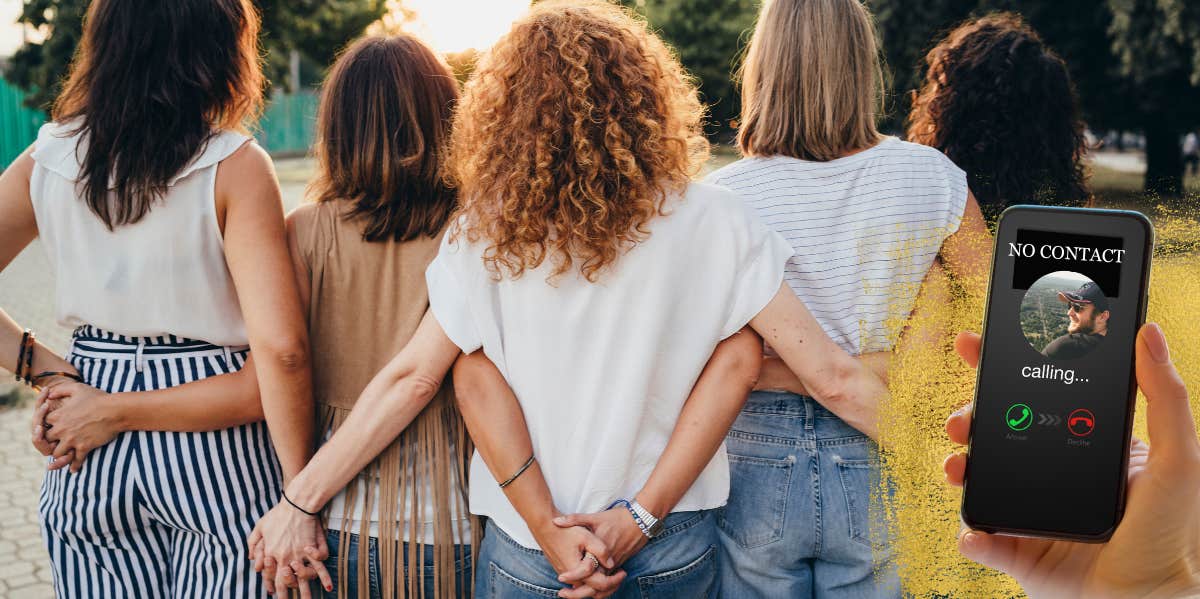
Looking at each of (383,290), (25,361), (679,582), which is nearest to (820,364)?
(679,582)

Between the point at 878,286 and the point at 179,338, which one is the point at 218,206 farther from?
the point at 878,286

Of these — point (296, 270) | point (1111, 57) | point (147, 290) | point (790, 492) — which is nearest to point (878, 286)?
point (790, 492)

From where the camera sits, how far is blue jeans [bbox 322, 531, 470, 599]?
215 cm

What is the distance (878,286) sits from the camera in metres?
2.10

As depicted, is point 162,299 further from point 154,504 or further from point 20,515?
point 20,515

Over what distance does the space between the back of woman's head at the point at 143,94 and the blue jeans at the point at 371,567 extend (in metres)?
0.88

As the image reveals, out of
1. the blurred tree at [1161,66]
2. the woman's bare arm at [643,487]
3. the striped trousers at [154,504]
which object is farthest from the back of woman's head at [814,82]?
the blurred tree at [1161,66]

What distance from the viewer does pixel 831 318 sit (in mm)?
2127

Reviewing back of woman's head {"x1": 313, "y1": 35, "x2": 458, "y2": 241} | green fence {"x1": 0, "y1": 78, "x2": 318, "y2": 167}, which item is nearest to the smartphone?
back of woman's head {"x1": 313, "y1": 35, "x2": 458, "y2": 241}

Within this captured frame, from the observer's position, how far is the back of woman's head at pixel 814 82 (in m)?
2.24

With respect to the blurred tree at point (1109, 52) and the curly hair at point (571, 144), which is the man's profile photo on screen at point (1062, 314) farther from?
the blurred tree at point (1109, 52)

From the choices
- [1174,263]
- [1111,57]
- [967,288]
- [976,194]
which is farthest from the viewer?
[1111,57]

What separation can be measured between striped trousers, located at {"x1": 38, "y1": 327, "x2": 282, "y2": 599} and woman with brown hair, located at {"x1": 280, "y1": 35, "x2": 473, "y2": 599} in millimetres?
227

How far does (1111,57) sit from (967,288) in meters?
19.5
